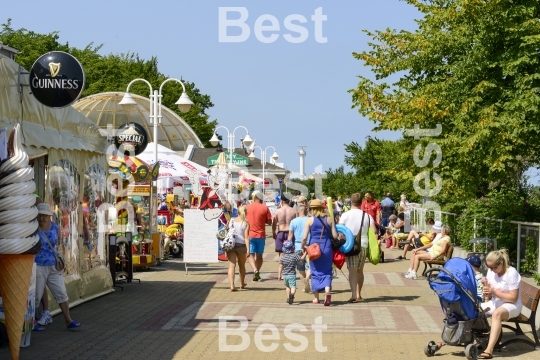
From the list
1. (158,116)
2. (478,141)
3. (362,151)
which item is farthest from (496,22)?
(362,151)

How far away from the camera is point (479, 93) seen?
72.6 ft

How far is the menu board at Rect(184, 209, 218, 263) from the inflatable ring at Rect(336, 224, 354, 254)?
6232 mm

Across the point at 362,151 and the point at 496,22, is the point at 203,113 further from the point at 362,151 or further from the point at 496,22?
the point at 496,22

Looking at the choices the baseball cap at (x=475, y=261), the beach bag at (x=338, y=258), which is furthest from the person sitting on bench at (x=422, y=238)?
the baseball cap at (x=475, y=261)

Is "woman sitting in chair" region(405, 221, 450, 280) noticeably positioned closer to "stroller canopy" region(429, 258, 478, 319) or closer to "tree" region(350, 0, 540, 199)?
"tree" region(350, 0, 540, 199)

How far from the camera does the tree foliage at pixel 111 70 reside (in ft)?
227

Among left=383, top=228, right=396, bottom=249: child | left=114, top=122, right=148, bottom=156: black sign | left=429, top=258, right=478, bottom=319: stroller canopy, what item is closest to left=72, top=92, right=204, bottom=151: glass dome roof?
left=383, top=228, right=396, bottom=249: child

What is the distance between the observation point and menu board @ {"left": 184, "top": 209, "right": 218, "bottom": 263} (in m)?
22.1

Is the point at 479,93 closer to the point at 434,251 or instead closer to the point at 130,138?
the point at 434,251

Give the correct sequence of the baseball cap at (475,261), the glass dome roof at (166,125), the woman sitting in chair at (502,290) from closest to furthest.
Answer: the woman sitting in chair at (502,290) → the baseball cap at (475,261) → the glass dome roof at (166,125)

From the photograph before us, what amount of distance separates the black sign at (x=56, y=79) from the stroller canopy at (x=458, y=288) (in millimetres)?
5200

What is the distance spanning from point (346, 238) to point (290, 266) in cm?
105

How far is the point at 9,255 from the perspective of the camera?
29.1ft

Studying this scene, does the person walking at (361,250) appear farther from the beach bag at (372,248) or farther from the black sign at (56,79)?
the black sign at (56,79)
